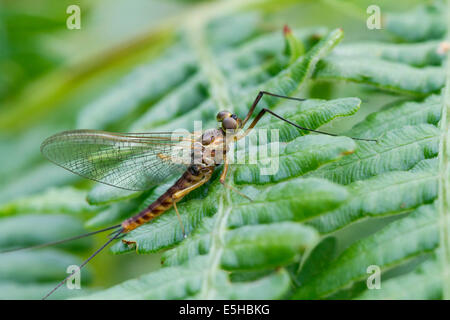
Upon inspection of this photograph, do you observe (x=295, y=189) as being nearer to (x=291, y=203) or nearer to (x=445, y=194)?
(x=291, y=203)

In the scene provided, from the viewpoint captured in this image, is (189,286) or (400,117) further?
(400,117)

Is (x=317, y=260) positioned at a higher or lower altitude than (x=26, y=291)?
higher

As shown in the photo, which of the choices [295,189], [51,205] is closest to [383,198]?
[295,189]

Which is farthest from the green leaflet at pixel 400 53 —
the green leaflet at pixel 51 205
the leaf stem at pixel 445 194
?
the green leaflet at pixel 51 205

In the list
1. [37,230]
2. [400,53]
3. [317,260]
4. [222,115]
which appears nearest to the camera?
[317,260]

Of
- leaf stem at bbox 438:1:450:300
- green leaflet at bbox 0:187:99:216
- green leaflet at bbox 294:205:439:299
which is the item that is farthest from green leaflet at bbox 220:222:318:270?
green leaflet at bbox 0:187:99:216

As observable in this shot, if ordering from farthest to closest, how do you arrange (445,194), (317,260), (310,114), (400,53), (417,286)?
(400,53), (310,114), (317,260), (445,194), (417,286)

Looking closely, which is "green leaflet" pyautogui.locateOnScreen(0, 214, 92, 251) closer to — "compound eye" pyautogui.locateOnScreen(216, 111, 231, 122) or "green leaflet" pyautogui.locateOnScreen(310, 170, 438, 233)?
"compound eye" pyautogui.locateOnScreen(216, 111, 231, 122)
